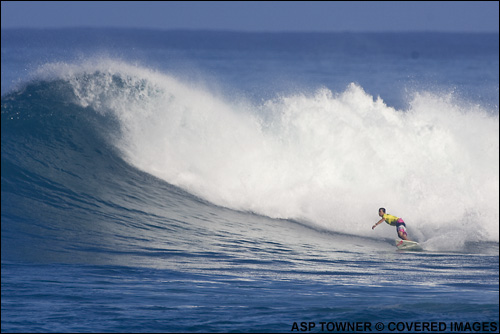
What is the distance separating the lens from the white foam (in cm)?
1370

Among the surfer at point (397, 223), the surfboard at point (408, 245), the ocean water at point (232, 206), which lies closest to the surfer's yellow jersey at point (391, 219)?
the surfer at point (397, 223)

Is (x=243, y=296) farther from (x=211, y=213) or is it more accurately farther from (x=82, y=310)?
(x=211, y=213)

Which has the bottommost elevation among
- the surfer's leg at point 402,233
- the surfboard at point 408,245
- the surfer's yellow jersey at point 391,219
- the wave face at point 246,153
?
the surfboard at point 408,245

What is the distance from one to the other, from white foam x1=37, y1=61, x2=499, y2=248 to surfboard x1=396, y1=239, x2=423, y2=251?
111 centimetres

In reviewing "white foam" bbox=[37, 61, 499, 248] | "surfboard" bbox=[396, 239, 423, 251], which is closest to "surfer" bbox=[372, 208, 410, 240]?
"surfboard" bbox=[396, 239, 423, 251]

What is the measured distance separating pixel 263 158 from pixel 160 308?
8008mm

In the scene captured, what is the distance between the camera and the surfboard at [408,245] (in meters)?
11.4

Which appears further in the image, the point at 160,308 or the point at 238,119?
the point at 238,119

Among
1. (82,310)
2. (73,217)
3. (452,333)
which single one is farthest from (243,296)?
(73,217)

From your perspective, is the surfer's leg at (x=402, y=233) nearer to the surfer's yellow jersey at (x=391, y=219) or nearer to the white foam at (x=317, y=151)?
the surfer's yellow jersey at (x=391, y=219)

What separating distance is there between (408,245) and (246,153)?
514cm

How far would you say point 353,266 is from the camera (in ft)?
33.3

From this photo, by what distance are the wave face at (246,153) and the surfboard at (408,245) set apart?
0.50m

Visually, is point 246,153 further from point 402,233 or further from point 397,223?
point 402,233
